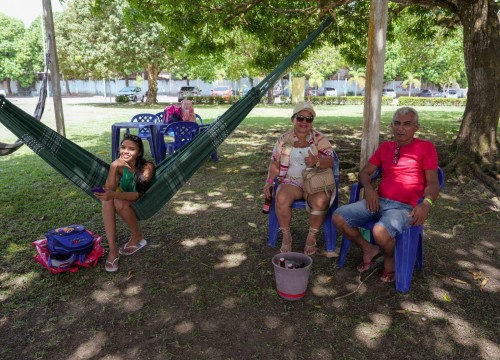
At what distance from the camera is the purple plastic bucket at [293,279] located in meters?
2.15

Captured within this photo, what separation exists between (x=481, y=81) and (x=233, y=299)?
157 inches

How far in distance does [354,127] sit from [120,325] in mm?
8925

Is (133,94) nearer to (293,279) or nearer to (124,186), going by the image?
(124,186)

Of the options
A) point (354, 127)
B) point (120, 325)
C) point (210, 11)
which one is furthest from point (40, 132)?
point (354, 127)

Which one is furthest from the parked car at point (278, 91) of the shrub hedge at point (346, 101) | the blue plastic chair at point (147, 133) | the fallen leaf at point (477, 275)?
the fallen leaf at point (477, 275)

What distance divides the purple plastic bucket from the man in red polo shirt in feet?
1.43

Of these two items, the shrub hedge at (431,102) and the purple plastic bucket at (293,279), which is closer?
the purple plastic bucket at (293,279)

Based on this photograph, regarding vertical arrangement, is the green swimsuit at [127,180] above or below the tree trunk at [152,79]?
below

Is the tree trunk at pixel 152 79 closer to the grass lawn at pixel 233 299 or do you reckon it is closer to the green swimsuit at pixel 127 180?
the grass lawn at pixel 233 299

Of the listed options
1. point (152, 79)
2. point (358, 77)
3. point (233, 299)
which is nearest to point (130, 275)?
point (233, 299)

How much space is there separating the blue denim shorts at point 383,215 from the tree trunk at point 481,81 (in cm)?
267

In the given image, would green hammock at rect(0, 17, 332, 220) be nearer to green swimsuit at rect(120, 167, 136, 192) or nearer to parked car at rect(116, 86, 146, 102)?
green swimsuit at rect(120, 167, 136, 192)

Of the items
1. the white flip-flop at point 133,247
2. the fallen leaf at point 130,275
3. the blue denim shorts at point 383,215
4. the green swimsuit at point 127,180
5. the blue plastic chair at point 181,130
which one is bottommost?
the fallen leaf at point 130,275

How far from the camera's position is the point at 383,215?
A: 236 cm
